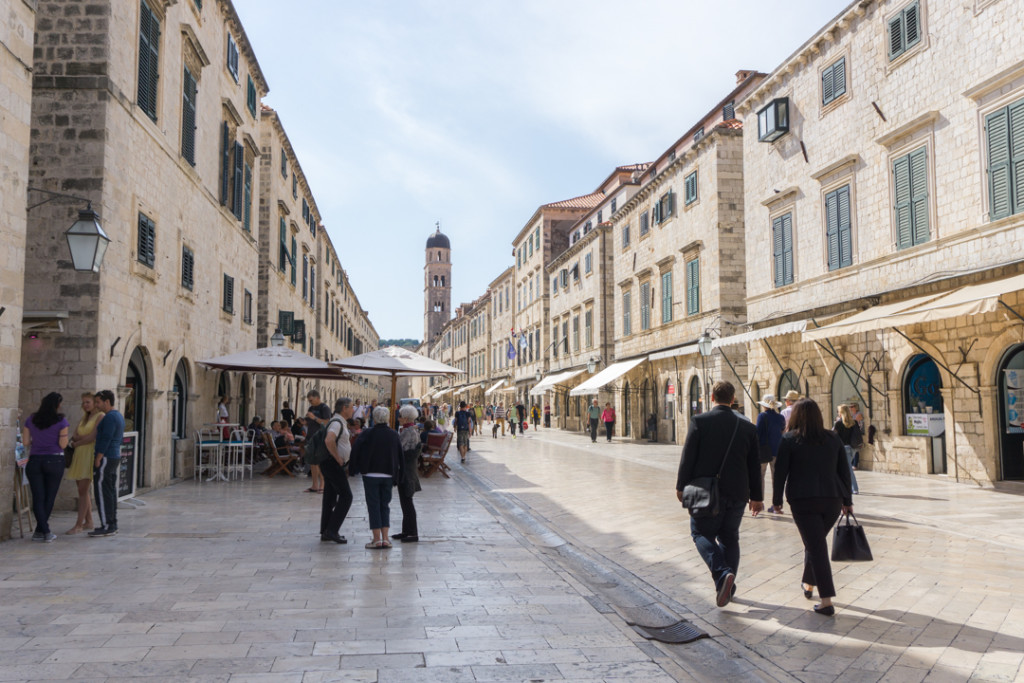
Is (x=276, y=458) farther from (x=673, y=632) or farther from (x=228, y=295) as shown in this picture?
(x=673, y=632)

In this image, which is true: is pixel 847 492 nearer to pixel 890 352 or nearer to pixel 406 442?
pixel 406 442

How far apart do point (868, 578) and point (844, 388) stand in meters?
11.0

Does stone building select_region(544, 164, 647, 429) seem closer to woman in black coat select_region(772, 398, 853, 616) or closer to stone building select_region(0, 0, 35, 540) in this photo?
stone building select_region(0, 0, 35, 540)

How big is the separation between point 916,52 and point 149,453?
49.6 ft

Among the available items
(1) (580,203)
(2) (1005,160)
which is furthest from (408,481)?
(1) (580,203)

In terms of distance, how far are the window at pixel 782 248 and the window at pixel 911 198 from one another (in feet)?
12.7

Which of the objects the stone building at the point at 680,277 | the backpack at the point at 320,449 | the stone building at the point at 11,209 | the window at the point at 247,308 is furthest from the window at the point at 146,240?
the stone building at the point at 680,277

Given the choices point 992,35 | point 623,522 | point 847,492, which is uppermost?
point 992,35

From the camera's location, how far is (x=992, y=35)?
1280cm

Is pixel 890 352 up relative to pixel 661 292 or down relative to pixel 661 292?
down

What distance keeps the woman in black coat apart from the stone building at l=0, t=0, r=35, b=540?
781 cm

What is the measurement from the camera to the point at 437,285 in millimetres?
115000

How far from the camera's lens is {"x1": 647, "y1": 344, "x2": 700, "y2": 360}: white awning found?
2447 cm

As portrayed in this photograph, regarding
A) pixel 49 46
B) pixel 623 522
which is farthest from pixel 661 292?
pixel 49 46
